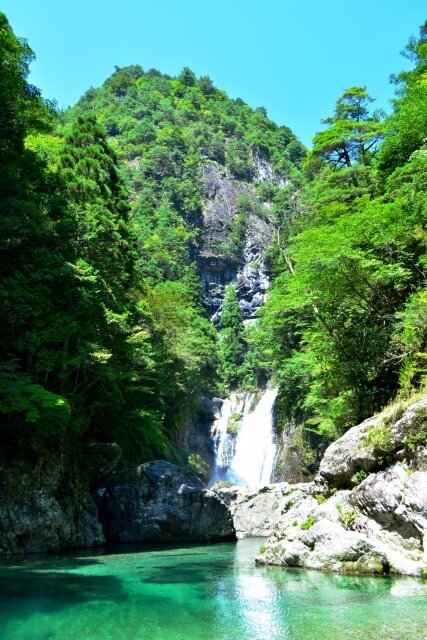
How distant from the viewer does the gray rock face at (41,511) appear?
46.4 ft

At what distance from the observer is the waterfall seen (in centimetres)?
3644

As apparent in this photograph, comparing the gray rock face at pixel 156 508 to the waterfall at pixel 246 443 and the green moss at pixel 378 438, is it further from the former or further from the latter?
the waterfall at pixel 246 443

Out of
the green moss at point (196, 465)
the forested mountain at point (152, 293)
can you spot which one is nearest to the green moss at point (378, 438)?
the forested mountain at point (152, 293)

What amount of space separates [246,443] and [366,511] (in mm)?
30571

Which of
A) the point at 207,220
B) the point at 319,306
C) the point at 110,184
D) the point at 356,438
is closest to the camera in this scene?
the point at 356,438

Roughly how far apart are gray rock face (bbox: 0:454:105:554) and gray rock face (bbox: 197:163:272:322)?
2144 inches

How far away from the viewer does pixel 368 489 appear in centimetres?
1016

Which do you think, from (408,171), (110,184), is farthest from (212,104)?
(408,171)

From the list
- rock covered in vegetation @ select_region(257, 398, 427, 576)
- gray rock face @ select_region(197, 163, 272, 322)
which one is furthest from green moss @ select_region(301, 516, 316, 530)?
gray rock face @ select_region(197, 163, 272, 322)

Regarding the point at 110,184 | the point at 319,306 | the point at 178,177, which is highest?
the point at 178,177

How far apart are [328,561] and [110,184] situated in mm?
19609

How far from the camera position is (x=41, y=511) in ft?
48.8

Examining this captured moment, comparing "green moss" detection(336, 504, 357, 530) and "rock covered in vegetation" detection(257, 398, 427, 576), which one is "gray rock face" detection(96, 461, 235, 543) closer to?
"rock covered in vegetation" detection(257, 398, 427, 576)

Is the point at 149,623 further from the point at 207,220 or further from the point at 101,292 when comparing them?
the point at 207,220
